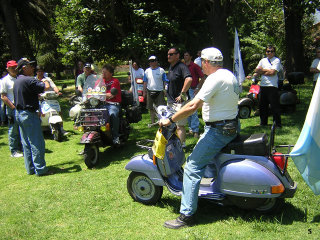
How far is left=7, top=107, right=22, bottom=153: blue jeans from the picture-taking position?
7818 mm

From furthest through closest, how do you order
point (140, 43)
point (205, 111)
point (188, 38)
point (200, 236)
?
point (188, 38), point (140, 43), point (205, 111), point (200, 236)

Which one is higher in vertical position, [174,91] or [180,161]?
[174,91]

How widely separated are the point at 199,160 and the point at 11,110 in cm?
557

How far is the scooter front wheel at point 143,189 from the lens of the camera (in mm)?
4660

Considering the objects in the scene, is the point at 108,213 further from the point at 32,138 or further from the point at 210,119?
the point at 32,138

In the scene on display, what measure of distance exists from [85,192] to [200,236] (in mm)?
2292

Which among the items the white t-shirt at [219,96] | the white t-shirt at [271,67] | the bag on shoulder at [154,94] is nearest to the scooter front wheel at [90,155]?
the bag on shoulder at [154,94]

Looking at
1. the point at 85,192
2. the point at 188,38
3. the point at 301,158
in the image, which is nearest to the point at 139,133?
the point at 85,192

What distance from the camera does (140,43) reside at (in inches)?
643

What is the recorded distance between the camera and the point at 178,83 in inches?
269

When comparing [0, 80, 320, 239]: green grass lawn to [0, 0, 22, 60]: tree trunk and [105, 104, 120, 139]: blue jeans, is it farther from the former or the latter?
[0, 0, 22, 60]: tree trunk

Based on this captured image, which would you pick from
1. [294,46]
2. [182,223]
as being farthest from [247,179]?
[294,46]

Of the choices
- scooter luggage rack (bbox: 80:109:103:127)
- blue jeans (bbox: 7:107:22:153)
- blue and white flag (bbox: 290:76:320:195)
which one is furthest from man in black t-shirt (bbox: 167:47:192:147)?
blue jeans (bbox: 7:107:22:153)

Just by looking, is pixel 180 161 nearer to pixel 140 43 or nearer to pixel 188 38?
pixel 140 43
